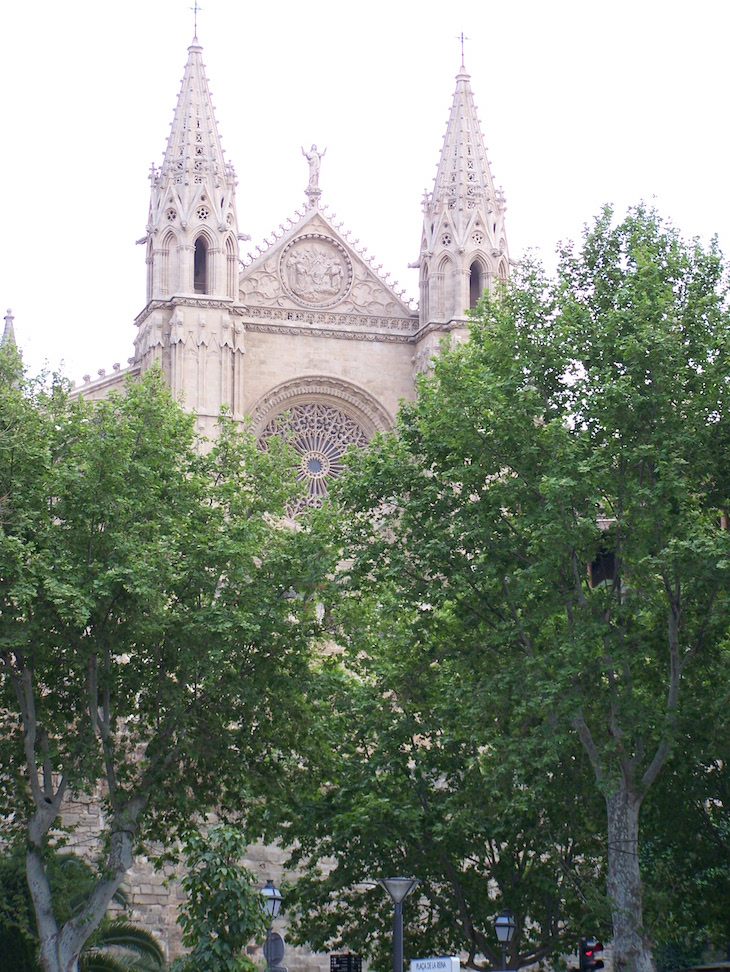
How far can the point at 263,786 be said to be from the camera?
2550 cm

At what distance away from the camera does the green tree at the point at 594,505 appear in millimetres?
23031

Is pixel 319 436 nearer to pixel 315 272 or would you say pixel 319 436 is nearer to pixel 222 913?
pixel 315 272

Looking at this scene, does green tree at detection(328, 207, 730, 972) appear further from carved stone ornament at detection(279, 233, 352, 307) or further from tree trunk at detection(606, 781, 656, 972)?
carved stone ornament at detection(279, 233, 352, 307)

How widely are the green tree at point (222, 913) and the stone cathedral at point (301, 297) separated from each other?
26.6m

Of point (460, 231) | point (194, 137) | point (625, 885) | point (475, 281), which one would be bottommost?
point (625, 885)

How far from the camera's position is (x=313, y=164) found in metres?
52.2

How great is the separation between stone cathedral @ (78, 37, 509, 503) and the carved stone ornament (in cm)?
3

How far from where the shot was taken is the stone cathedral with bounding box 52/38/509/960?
48.5 metres

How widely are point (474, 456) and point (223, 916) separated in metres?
7.49

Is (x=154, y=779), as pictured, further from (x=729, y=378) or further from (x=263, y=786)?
(x=729, y=378)

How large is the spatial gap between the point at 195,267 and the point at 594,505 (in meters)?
28.6

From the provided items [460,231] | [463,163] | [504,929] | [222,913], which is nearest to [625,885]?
[504,929]

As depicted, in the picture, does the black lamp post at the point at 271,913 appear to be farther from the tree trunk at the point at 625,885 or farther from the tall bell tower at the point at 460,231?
the tall bell tower at the point at 460,231

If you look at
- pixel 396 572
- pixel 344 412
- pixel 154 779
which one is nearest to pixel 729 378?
pixel 396 572
